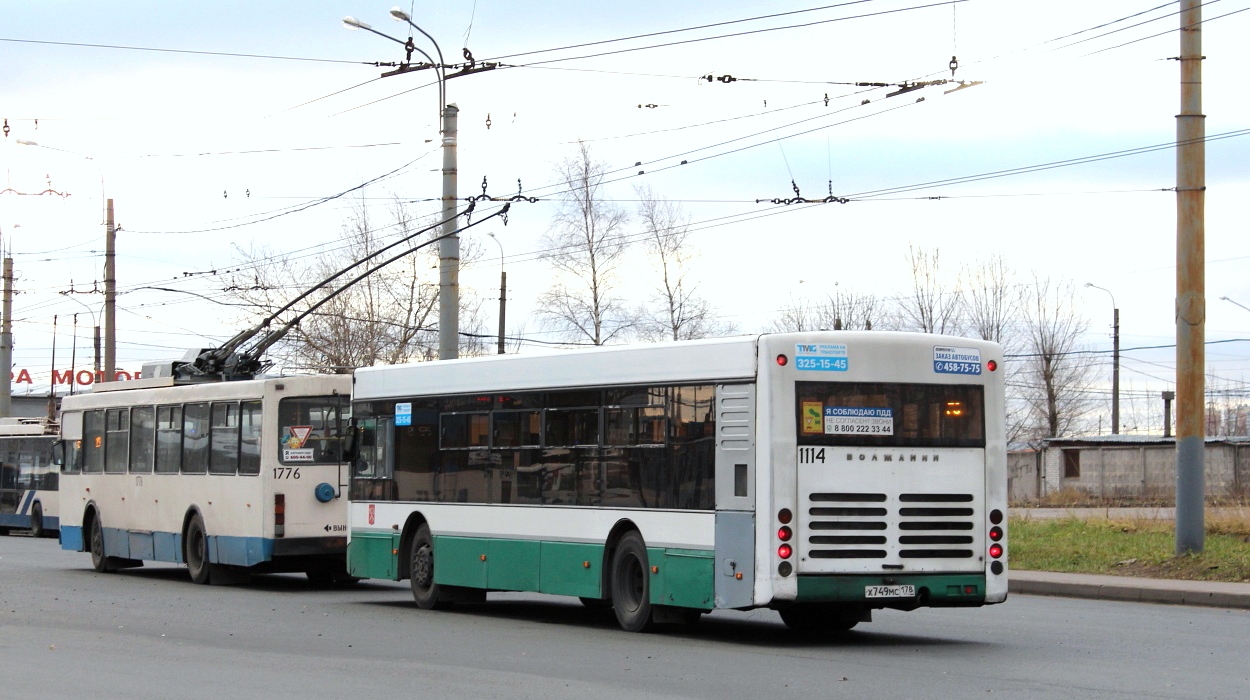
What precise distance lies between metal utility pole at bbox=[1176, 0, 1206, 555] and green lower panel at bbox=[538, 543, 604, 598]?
892cm

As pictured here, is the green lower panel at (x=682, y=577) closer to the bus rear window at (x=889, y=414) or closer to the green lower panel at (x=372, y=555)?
the bus rear window at (x=889, y=414)

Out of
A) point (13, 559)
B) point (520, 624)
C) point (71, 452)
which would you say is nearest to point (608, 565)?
point (520, 624)

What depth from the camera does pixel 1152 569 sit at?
2094cm

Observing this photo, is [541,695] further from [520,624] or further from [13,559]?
[13,559]

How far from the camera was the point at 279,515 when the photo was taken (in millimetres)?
21453

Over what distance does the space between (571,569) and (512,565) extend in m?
1.15

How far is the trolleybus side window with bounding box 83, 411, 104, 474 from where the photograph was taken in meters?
26.2

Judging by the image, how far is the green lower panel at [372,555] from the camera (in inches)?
728

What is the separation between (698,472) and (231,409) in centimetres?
1042

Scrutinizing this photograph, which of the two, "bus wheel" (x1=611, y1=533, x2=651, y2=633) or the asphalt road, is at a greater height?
"bus wheel" (x1=611, y1=533, x2=651, y2=633)

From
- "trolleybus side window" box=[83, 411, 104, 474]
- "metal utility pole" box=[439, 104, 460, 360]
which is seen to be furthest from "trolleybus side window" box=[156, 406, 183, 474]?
"metal utility pole" box=[439, 104, 460, 360]

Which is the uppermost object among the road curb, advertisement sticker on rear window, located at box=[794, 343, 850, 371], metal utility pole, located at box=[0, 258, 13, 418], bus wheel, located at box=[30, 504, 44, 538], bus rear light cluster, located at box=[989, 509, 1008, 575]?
metal utility pole, located at box=[0, 258, 13, 418]

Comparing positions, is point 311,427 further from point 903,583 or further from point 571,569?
point 903,583

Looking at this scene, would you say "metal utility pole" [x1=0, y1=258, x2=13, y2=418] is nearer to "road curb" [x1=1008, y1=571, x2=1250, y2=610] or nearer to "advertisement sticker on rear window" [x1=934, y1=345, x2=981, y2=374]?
"road curb" [x1=1008, y1=571, x2=1250, y2=610]
